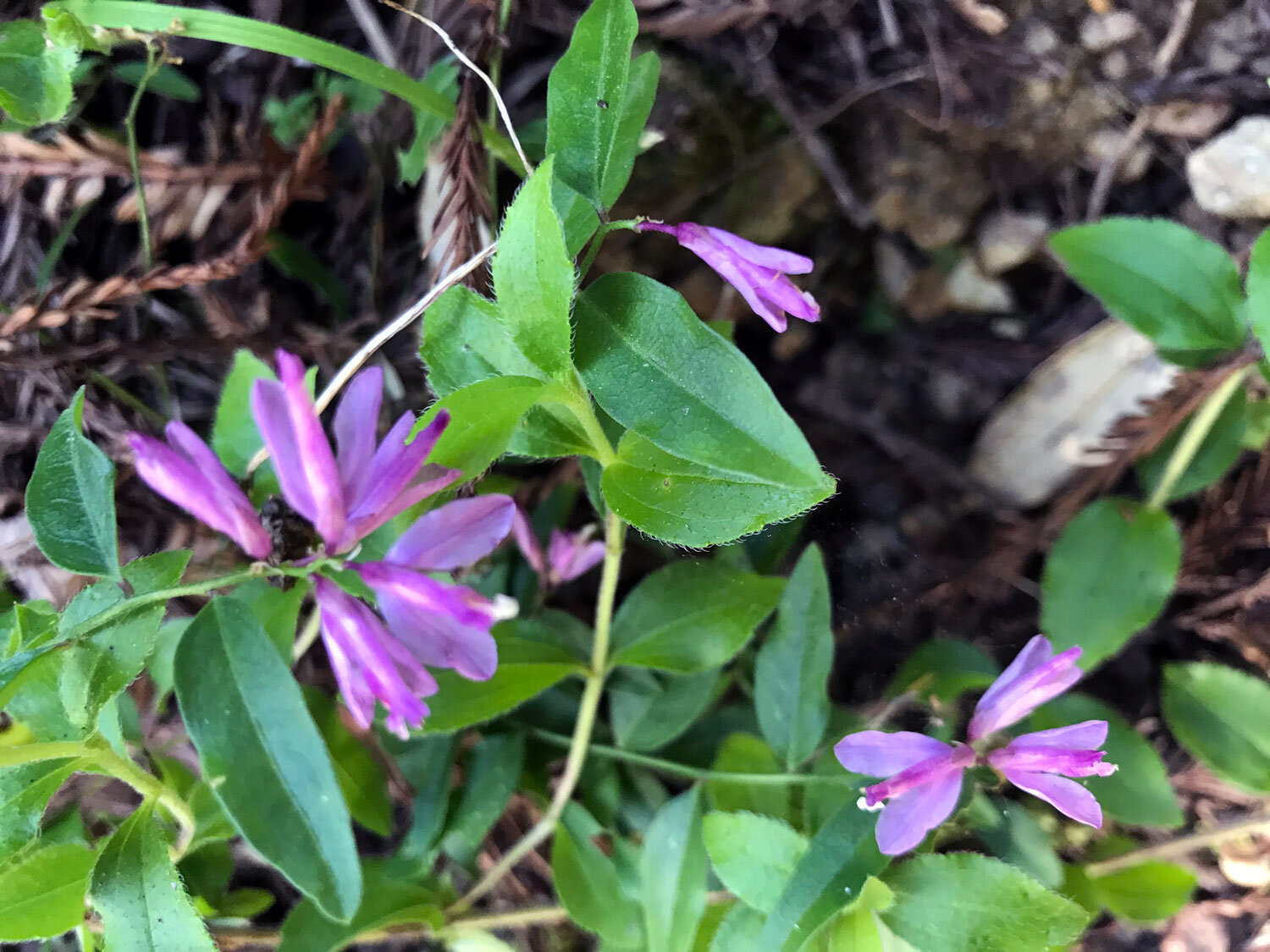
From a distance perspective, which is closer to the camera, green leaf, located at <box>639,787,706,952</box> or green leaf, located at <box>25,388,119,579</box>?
green leaf, located at <box>25,388,119,579</box>

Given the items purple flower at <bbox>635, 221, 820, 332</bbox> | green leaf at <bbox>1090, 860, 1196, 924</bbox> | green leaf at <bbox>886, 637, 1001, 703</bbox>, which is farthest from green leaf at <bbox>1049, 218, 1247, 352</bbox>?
green leaf at <bbox>1090, 860, 1196, 924</bbox>

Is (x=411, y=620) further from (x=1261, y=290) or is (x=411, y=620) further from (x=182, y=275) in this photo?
(x=1261, y=290)

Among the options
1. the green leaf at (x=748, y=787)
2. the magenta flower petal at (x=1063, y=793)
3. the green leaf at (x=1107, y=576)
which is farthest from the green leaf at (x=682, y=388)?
the green leaf at (x=1107, y=576)

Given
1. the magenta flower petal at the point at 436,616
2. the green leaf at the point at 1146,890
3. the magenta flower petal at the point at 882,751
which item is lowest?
the green leaf at the point at 1146,890

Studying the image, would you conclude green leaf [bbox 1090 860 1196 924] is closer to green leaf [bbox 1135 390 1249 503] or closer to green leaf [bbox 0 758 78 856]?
green leaf [bbox 1135 390 1249 503]

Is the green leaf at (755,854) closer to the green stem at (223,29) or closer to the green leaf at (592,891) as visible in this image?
the green leaf at (592,891)

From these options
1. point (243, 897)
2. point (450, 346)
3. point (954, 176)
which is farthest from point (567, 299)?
point (954, 176)
